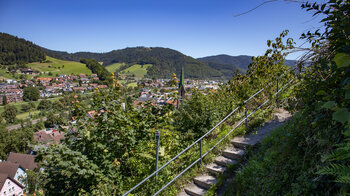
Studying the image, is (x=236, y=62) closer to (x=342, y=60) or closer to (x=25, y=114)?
(x=342, y=60)

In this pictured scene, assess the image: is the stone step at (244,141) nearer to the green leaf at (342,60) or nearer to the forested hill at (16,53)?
the green leaf at (342,60)

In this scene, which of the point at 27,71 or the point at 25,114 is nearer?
the point at 25,114

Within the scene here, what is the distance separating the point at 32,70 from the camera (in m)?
119

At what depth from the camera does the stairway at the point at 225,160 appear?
157 inches

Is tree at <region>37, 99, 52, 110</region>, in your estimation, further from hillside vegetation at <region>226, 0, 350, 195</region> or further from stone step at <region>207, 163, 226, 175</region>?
hillside vegetation at <region>226, 0, 350, 195</region>

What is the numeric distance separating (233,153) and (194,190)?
1293 millimetres

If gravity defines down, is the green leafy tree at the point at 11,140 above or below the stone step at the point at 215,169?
below

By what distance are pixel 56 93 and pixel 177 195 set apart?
110576 millimetres

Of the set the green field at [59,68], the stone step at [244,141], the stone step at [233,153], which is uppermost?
the green field at [59,68]

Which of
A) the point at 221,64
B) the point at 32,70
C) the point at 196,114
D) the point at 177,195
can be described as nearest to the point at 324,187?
the point at 177,195

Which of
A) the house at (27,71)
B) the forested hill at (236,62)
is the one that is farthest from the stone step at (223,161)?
the house at (27,71)

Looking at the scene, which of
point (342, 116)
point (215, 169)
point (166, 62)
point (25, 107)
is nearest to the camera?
point (342, 116)

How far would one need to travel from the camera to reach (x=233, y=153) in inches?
177

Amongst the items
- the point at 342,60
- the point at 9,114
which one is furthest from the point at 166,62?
the point at 342,60
